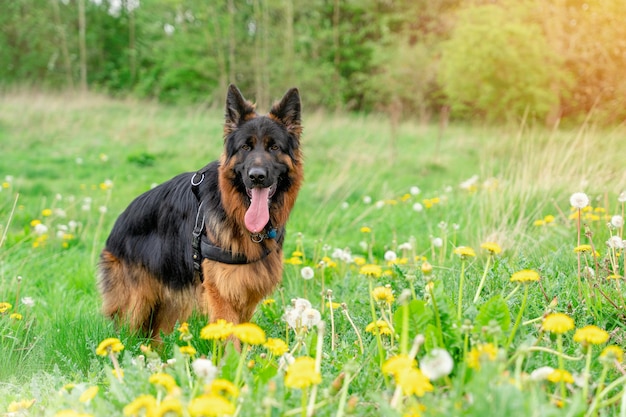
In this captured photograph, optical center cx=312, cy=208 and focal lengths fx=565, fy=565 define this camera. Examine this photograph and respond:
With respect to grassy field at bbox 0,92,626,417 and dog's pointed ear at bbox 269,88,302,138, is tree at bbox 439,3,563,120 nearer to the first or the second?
grassy field at bbox 0,92,626,417

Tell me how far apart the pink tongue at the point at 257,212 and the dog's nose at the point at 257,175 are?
97mm

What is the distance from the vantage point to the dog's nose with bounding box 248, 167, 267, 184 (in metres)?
3.21

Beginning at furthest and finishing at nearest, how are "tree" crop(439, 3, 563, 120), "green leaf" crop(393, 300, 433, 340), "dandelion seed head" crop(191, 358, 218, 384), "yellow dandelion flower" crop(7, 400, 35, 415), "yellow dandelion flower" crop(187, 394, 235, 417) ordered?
"tree" crop(439, 3, 563, 120)
"green leaf" crop(393, 300, 433, 340)
"yellow dandelion flower" crop(7, 400, 35, 415)
"dandelion seed head" crop(191, 358, 218, 384)
"yellow dandelion flower" crop(187, 394, 235, 417)

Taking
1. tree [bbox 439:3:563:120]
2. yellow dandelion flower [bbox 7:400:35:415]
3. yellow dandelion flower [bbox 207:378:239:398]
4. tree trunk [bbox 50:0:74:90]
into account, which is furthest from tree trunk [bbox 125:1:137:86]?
yellow dandelion flower [bbox 207:378:239:398]

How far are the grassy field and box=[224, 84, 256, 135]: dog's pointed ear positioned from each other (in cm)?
112

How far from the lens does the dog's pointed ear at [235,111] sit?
354 cm

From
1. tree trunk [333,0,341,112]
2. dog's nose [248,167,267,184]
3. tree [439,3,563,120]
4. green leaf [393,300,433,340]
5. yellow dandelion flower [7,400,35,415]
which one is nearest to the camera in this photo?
yellow dandelion flower [7,400,35,415]

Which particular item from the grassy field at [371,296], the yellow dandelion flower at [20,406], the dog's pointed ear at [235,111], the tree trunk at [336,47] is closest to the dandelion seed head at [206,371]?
the grassy field at [371,296]

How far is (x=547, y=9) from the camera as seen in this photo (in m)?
18.0

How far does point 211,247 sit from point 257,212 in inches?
13.5

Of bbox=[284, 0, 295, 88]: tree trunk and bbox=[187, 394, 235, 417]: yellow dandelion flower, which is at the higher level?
bbox=[284, 0, 295, 88]: tree trunk

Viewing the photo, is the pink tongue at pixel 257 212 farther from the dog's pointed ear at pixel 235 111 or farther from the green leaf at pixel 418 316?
the green leaf at pixel 418 316

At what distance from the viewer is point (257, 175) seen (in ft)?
10.6

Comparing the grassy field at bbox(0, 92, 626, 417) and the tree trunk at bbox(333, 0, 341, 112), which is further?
the tree trunk at bbox(333, 0, 341, 112)
